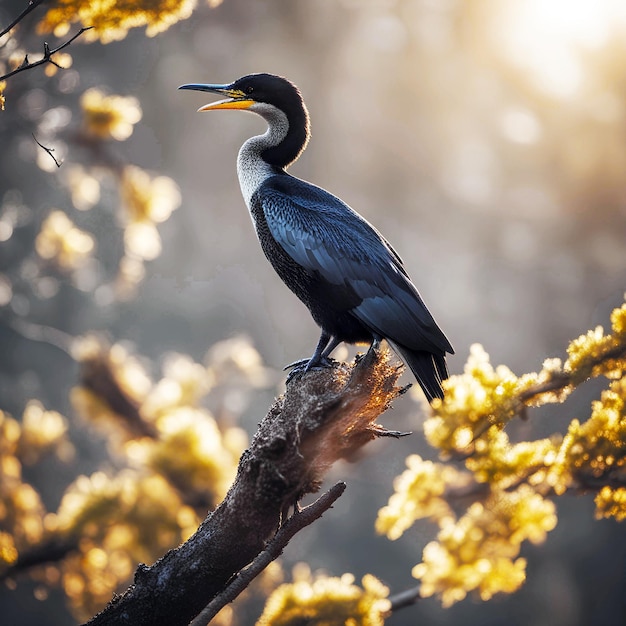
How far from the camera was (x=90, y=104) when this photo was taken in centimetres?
589

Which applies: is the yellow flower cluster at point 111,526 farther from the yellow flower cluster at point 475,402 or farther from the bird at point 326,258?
the yellow flower cluster at point 475,402

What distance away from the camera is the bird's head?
4211 millimetres

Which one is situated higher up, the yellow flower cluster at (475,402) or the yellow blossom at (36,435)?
the yellow blossom at (36,435)

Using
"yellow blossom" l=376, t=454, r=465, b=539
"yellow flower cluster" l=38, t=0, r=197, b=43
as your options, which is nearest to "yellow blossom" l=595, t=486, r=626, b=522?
"yellow blossom" l=376, t=454, r=465, b=539

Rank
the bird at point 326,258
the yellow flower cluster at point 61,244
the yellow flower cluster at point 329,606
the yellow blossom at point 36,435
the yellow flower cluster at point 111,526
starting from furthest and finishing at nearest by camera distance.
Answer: the yellow flower cluster at point 61,244 → the yellow blossom at point 36,435 → the yellow flower cluster at point 111,526 → the yellow flower cluster at point 329,606 → the bird at point 326,258

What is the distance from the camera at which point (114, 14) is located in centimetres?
358

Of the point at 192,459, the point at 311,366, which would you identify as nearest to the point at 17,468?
the point at 192,459

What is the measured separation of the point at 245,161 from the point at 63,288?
10.2 meters

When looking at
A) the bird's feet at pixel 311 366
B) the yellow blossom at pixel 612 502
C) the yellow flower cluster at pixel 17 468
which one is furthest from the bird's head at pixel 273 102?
the yellow flower cluster at pixel 17 468

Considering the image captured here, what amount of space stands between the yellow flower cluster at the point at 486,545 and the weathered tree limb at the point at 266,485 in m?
1.65

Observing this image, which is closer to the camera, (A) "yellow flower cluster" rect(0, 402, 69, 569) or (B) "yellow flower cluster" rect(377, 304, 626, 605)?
(B) "yellow flower cluster" rect(377, 304, 626, 605)

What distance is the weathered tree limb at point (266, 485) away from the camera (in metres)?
2.78

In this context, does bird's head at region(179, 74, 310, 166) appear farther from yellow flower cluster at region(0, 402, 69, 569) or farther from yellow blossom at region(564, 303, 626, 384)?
yellow flower cluster at region(0, 402, 69, 569)

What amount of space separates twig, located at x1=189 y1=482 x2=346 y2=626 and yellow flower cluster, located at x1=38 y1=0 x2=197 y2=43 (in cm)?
233
